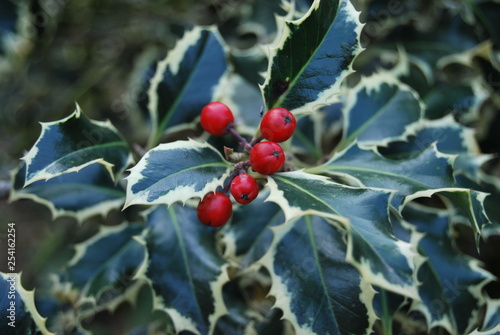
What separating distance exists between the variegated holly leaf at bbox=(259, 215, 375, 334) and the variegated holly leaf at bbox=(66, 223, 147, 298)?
0.49m

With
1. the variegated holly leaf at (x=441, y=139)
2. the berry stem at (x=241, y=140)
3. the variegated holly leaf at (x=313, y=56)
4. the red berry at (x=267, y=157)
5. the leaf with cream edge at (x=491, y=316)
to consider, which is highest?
the variegated holly leaf at (x=313, y=56)

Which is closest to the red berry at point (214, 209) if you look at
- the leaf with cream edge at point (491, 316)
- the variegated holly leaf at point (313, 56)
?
the variegated holly leaf at point (313, 56)

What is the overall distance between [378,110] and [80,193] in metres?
0.94

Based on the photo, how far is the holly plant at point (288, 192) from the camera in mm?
883

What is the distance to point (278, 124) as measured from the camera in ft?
2.92

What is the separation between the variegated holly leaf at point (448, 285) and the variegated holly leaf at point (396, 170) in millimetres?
259

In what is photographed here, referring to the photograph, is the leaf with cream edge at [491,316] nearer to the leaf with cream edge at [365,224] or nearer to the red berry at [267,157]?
the leaf with cream edge at [365,224]

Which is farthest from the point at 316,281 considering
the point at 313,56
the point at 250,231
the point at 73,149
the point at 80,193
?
the point at 80,193

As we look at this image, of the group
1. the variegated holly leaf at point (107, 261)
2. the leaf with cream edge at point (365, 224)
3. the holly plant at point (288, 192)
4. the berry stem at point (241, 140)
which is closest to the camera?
the leaf with cream edge at point (365, 224)

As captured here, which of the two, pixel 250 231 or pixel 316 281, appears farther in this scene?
pixel 250 231

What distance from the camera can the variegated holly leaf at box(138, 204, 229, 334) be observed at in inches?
44.4

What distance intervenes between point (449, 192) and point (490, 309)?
0.53 m

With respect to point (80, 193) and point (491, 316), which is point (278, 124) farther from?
point (491, 316)

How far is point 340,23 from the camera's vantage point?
931 millimetres
